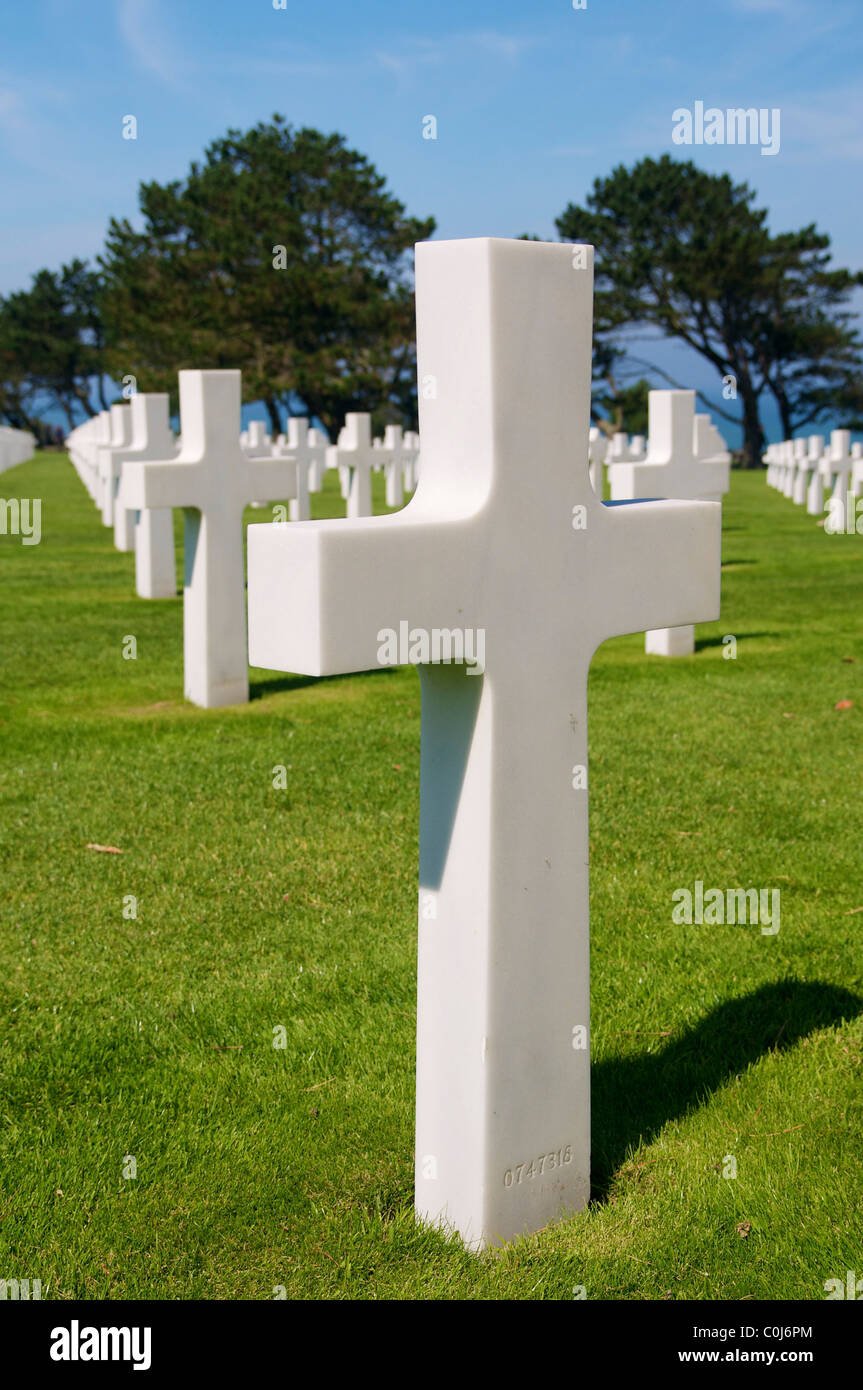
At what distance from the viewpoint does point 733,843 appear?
217 inches

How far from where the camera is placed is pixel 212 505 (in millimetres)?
8273

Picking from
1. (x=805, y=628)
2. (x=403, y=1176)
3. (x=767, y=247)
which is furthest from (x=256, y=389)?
(x=403, y=1176)

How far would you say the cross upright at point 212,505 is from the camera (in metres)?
8.20

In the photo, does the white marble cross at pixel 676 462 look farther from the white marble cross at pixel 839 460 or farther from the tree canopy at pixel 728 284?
the tree canopy at pixel 728 284

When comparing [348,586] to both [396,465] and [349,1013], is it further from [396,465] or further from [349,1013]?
[396,465]

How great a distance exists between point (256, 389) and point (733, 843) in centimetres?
4160

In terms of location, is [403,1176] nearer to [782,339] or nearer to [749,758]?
[749,758]

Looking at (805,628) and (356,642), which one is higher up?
(356,642)
